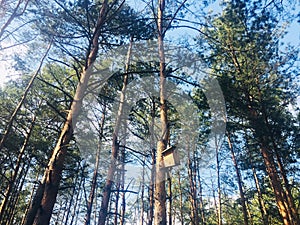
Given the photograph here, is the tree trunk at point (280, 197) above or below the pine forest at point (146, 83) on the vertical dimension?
below

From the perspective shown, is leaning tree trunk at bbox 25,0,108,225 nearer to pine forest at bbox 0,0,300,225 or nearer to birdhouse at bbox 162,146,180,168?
pine forest at bbox 0,0,300,225

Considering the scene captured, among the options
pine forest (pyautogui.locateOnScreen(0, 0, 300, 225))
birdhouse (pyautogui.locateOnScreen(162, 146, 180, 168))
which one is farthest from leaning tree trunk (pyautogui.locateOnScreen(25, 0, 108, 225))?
birdhouse (pyautogui.locateOnScreen(162, 146, 180, 168))

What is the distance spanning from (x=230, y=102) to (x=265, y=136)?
143 centimetres

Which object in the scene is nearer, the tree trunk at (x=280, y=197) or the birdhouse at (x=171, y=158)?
the birdhouse at (x=171, y=158)

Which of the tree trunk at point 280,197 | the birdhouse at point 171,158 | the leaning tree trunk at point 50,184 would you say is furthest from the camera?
the tree trunk at point 280,197

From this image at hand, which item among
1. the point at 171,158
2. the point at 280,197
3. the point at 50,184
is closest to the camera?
the point at 50,184

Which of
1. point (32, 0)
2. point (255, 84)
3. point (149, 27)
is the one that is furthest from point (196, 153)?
point (32, 0)

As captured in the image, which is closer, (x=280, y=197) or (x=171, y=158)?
(x=171, y=158)

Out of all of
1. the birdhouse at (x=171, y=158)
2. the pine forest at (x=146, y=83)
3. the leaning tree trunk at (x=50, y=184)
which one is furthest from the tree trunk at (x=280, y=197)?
the leaning tree trunk at (x=50, y=184)

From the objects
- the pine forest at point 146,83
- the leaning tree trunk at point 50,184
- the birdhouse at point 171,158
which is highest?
the pine forest at point 146,83

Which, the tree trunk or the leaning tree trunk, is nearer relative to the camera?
the leaning tree trunk

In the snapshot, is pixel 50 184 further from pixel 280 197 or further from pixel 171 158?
pixel 280 197

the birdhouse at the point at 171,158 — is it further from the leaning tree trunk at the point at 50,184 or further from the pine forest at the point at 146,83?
the leaning tree trunk at the point at 50,184

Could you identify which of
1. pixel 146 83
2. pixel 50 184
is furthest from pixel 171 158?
pixel 146 83
